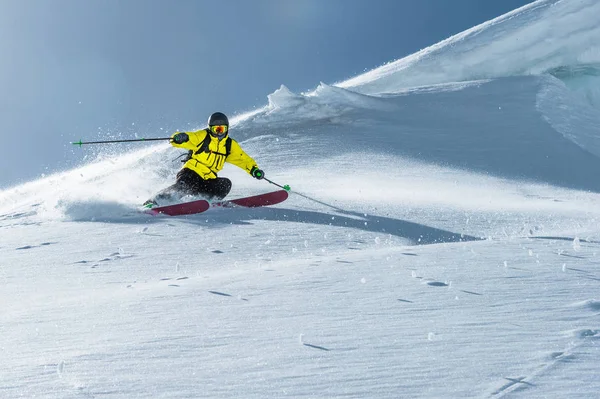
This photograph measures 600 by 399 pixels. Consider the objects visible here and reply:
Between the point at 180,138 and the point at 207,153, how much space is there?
1.50 feet

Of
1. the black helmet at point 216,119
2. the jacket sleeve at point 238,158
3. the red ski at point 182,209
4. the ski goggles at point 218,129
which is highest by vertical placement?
the black helmet at point 216,119

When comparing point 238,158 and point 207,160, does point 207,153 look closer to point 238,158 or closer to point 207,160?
point 207,160

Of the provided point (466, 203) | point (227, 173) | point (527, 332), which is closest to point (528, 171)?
point (466, 203)

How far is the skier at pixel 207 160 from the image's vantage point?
25.2 ft

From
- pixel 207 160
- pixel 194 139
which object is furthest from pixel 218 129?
pixel 207 160

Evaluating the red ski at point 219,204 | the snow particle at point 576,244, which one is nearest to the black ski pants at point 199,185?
the red ski at point 219,204

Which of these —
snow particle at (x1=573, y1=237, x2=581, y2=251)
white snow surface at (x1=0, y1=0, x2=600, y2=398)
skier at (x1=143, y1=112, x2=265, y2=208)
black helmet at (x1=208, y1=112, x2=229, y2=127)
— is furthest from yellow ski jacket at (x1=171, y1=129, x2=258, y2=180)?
snow particle at (x1=573, y1=237, x2=581, y2=251)

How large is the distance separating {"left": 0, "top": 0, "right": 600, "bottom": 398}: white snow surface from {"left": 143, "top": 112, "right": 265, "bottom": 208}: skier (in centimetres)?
49

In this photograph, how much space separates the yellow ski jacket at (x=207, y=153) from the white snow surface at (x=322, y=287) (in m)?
0.53

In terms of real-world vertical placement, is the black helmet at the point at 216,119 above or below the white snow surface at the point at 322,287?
above

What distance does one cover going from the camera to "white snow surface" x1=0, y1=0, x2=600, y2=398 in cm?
199

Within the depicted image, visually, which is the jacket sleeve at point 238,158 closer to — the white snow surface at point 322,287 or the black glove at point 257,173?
the black glove at point 257,173

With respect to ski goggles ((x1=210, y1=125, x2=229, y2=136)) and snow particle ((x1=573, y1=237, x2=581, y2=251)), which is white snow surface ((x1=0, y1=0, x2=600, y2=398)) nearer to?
snow particle ((x1=573, y1=237, x2=581, y2=251))

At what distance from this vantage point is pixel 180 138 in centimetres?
747
